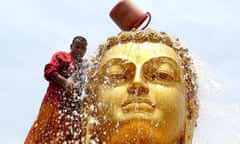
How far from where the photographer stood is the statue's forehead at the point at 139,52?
4.55 meters

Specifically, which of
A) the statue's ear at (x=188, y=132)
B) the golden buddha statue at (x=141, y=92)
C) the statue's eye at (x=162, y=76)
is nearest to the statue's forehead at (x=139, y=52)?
the golden buddha statue at (x=141, y=92)

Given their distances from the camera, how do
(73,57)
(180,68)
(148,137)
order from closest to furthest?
1. (148,137)
2. (180,68)
3. (73,57)

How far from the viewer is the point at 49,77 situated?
518cm

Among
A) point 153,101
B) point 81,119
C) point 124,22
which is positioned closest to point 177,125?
point 153,101

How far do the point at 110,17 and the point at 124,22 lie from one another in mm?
154

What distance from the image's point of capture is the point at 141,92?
4348 mm

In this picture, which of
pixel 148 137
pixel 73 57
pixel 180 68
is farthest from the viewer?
pixel 73 57

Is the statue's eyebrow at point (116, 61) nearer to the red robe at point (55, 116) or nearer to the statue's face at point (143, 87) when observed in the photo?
the statue's face at point (143, 87)

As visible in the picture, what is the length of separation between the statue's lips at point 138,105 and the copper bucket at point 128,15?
1.05 metres

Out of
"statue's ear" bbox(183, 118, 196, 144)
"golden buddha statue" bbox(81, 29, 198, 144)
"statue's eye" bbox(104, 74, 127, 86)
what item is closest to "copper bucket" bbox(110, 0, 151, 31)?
"golden buddha statue" bbox(81, 29, 198, 144)

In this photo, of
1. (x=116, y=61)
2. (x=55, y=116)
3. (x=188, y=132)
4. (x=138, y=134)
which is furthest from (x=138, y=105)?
(x=55, y=116)

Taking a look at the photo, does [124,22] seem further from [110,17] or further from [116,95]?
[116,95]

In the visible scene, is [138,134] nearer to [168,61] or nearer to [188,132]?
[188,132]

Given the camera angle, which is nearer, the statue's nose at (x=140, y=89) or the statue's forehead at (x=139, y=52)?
the statue's nose at (x=140, y=89)
